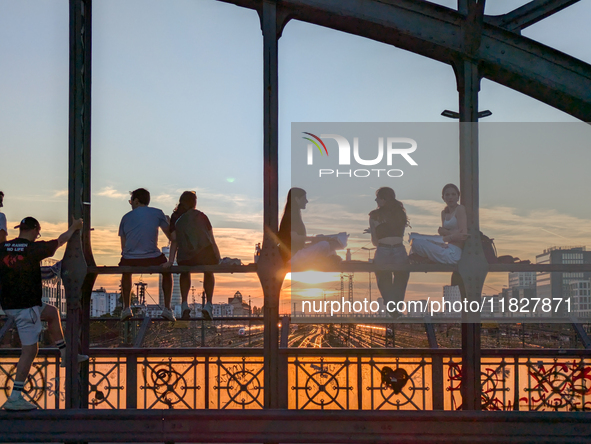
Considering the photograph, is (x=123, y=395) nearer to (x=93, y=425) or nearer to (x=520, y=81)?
(x=93, y=425)

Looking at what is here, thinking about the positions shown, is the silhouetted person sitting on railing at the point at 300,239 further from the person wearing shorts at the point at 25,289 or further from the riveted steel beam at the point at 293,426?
the person wearing shorts at the point at 25,289

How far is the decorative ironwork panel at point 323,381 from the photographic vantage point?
868 cm

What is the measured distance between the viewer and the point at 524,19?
5.87m

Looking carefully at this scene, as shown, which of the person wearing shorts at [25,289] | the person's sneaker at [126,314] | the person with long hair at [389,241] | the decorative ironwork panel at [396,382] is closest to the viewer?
the person wearing shorts at [25,289]

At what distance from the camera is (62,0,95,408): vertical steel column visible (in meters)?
5.97

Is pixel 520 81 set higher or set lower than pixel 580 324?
higher

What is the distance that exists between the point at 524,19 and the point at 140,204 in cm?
437

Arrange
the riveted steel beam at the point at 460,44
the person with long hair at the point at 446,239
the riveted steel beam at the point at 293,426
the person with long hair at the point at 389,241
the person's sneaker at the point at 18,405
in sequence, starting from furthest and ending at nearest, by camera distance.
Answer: the person with long hair at the point at 389,241
the person with long hair at the point at 446,239
the riveted steel beam at the point at 460,44
the person's sneaker at the point at 18,405
the riveted steel beam at the point at 293,426

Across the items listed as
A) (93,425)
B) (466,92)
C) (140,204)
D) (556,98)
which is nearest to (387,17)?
(466,92)

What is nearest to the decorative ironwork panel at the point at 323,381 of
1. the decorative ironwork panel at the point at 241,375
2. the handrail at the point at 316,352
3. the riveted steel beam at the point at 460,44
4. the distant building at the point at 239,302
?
the handrail at the point at 316,352

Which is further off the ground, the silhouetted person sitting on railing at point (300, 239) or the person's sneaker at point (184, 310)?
the silhouetted person sitting on railing at point (300, 239)

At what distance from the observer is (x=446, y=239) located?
21.7ft

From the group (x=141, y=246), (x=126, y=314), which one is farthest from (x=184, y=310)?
(x=141, y=246)

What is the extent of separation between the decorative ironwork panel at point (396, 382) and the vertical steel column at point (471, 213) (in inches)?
92.3
